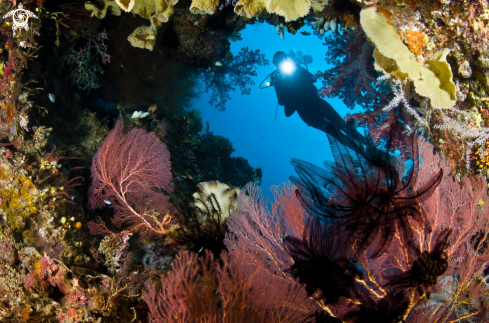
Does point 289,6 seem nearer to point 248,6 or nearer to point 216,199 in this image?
point 248,6

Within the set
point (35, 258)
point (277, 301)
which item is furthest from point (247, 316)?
point (35, 258)

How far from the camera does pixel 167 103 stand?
568 centimetres

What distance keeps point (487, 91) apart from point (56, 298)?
17.5 feet

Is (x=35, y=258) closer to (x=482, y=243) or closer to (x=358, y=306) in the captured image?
(x=358, y=306)

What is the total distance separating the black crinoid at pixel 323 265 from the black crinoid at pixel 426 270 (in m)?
0.46

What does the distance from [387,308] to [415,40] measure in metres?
3.17

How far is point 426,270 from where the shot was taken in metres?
2.47

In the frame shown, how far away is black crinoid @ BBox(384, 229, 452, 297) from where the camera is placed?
248 centimetres

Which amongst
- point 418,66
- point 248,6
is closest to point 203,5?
point 248,6

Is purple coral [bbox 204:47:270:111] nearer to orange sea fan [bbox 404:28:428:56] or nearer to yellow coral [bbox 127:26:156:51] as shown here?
yellow coral [bbox 127:26:156:51]

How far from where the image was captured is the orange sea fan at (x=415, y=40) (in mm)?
2748

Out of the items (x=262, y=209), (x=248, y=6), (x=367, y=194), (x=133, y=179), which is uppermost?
(x=248, y=6)

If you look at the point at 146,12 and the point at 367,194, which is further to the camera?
the point at 146,12

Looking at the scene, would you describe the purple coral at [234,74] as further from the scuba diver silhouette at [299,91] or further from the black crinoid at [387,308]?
the black crinoid at [387,308]
